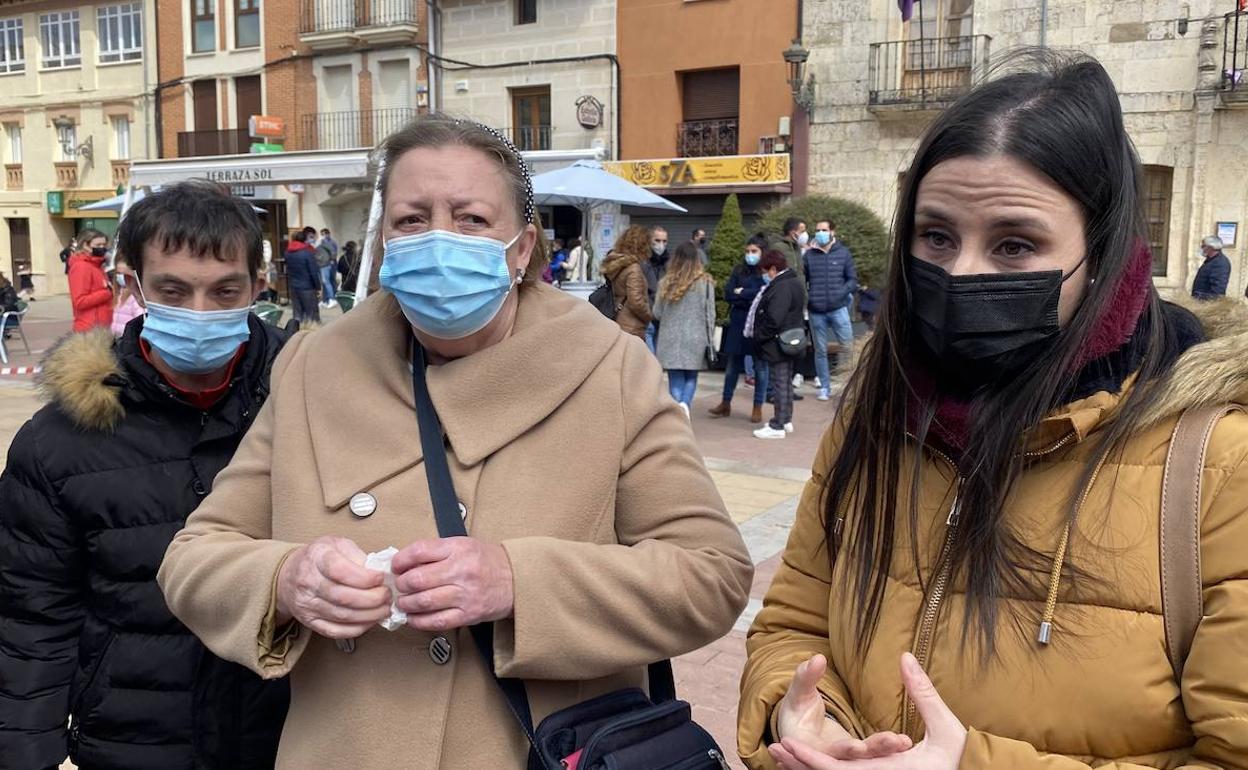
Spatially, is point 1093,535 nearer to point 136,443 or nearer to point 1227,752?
point 1227,752

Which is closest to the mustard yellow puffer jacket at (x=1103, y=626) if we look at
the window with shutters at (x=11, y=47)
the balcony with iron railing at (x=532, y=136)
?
the balcony with iron railing at (x=532, y=136)

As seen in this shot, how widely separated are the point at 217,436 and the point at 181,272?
1.35 feet

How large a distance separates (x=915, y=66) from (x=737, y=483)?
13.3m

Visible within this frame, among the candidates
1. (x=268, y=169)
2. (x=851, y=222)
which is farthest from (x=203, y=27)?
(x=851, y=222)

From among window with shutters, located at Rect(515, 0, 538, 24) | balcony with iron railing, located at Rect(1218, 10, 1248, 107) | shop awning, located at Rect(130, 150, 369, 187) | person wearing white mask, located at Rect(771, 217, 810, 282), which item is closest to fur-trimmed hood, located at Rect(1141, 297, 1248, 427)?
person wearing white mask, located at Rect(771, 217, 810, 282)

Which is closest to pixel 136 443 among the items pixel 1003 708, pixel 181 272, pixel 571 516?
pixel 181 272

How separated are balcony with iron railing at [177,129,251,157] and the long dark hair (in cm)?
2754

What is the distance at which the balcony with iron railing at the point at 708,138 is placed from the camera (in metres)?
20.4

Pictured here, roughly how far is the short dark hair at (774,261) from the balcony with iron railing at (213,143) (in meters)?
20.9

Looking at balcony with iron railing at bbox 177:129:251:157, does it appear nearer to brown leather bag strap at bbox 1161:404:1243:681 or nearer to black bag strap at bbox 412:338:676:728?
black bag strap at bbox 412:338:676:728

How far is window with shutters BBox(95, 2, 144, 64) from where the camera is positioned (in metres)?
28.6

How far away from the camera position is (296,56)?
2564cm

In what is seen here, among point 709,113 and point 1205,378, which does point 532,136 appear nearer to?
point 709,113

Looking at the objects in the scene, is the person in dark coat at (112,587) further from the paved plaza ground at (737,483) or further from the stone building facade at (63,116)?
the stone building facade at (63,116)
